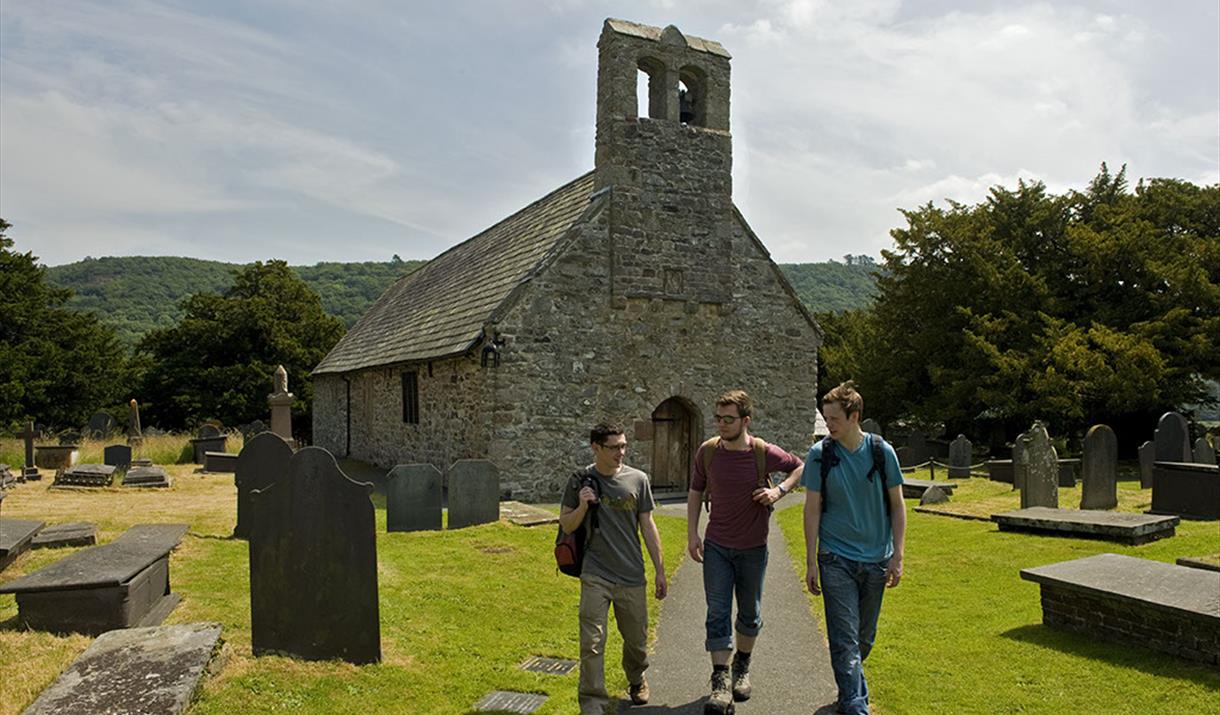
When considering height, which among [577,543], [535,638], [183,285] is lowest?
[535,638]

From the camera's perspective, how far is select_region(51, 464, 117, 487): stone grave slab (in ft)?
57.2

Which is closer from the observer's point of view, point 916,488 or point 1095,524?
point 1095,524

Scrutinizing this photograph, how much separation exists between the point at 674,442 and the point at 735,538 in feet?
42.1

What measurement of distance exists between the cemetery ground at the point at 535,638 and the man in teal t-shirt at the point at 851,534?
759mm

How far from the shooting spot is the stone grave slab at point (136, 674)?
467 cm

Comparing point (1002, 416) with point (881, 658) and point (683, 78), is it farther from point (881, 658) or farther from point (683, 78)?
point (881, 658)

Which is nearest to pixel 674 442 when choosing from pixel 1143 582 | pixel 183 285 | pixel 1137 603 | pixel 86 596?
pixel 1143 582

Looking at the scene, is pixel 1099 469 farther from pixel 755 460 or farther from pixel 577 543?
pixel 577 543

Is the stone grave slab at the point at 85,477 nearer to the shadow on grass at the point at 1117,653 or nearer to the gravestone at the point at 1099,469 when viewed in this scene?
the shadow on grass at the point at 1117,653

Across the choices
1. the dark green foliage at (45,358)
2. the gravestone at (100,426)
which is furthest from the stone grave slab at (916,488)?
the dark green foliage at (45,358)

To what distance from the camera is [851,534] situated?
16.6ft

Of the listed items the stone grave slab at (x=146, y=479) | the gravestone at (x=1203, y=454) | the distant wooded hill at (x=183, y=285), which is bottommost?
the stone grave slab at (x=146, y=479)

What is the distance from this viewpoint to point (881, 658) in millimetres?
6512

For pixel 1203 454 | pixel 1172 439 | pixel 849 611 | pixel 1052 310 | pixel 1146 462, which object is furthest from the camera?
pixel 1052 310
